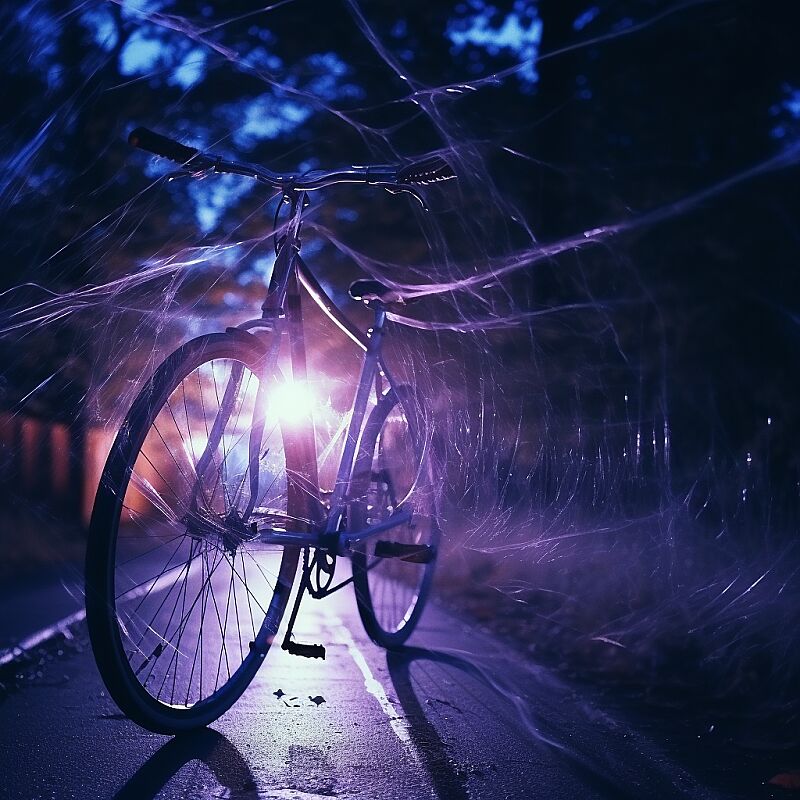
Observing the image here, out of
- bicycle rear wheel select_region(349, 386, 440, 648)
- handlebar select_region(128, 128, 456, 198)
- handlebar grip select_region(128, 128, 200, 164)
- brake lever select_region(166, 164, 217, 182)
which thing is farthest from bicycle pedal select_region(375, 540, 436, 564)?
handlebar grip select_region(128, 128, 200, 164)

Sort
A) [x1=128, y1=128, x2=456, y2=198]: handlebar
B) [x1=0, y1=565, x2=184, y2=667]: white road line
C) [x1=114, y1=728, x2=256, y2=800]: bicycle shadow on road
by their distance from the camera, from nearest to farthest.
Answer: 1. [x1=114, y1=728, x2=256, y2=800]: bicycle shadow on road
2. [x1=0, y1=565, x2=184, y2=667]: white road line
3. [x1=128, y1=128, x2=456, y2=198]: handlebar

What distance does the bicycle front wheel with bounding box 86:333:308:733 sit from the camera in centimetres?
303

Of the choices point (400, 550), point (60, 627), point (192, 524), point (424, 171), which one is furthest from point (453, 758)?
point (60, 627)

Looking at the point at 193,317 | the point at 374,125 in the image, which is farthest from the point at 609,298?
the point at 193,317

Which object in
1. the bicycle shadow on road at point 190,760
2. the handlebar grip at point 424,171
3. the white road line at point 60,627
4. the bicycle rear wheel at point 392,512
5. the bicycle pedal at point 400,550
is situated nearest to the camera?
the bicycle shadow on road at point 190,760

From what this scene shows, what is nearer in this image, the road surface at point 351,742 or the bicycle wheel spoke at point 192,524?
the road surface at point 351,742

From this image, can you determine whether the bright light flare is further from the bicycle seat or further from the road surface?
the road surface

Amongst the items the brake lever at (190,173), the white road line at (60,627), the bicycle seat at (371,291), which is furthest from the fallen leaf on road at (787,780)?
the brake lever at (190,173)

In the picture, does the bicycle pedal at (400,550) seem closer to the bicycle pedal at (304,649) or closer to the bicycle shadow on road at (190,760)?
the bicycle pedal at (304,649)

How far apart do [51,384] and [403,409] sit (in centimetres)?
214

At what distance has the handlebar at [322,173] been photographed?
3.61 meters

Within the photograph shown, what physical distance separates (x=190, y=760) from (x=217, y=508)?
0.84 m

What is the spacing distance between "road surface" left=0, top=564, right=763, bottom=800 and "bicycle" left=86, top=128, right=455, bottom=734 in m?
0.21

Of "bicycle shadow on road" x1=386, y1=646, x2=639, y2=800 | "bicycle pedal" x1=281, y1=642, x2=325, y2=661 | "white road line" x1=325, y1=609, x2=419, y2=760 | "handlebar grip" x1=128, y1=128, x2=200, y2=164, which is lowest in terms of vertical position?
"bicycle shadow on road" x1=386, y1=646, x2=639, y2=800
